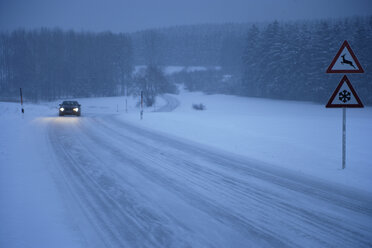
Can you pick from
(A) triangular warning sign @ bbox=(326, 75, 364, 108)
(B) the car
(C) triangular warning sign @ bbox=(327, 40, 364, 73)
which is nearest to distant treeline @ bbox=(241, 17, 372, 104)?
(B) the car

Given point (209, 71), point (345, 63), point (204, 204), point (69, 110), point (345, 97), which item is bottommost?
point (204, 204)

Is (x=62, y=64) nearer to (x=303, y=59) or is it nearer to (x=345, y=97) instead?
(x=303, y=59)

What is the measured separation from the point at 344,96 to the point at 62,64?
79047mm

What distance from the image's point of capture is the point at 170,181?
609 centimetres

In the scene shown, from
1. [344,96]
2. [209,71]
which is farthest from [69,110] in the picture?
[209,71]

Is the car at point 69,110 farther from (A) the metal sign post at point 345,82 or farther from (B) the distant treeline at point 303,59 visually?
(B) the distant treeline at point 303,59

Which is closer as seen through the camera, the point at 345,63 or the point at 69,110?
the point at 345,63

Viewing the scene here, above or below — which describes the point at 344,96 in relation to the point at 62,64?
below

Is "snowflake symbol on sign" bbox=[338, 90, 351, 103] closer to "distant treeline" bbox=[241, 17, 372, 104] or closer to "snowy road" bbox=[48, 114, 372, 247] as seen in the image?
"snowy road" bbox=[48, 114, 372, 247]

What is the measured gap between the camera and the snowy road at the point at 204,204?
3.76m

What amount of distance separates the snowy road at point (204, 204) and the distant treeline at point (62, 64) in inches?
2717

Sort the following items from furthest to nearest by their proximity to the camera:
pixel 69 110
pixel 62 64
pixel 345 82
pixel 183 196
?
1. pixel 62 64
2. pixel 69 110
3. pixel 345 82
4. pixel 183 196

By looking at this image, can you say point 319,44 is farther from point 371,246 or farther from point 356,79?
point 371,246

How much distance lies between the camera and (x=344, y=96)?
7191mm
